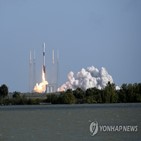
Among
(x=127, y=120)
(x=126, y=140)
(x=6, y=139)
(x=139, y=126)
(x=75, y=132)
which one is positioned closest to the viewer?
(x=126, y=140)

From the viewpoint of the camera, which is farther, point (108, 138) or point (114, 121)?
point (114, 121)

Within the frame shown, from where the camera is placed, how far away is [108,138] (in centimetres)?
13275

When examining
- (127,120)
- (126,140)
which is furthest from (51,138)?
(127,120)

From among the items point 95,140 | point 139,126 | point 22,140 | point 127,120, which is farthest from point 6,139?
point 127,120

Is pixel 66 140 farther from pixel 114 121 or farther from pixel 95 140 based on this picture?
pixel 114 121

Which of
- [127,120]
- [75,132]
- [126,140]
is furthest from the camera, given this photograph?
[127,120]

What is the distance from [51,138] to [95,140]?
43.0 feet

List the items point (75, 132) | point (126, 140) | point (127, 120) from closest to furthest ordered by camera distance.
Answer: point (126, 140) → point (75, 132) → point (127, 120)

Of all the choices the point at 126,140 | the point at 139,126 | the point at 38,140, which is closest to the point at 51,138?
the point at 38,140

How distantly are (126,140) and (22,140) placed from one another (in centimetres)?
1668

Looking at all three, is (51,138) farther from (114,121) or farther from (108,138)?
(114,121)

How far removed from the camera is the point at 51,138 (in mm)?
139125

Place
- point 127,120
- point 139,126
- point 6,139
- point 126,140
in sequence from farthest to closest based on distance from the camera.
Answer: point 127,120 < point 139,126 < point 6,139 < point 126,140

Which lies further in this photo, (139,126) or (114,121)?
(114,121)
